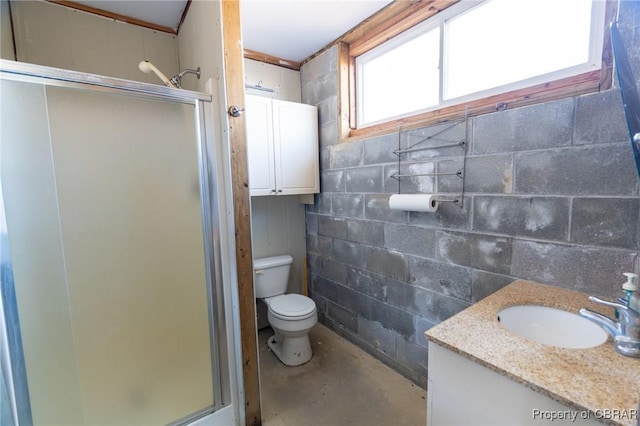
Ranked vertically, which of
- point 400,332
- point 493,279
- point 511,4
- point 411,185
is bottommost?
point 400,332

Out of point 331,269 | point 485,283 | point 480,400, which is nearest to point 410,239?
point 485,283

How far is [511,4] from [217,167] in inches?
65.3

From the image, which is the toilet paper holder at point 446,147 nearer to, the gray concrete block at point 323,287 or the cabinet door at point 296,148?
the cabinet door at point 296,148

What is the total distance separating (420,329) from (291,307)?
89cm

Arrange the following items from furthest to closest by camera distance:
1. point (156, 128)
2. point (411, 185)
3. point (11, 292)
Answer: point (411, 185) < point (156, 128) < point (11, 292)

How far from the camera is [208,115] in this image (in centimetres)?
138

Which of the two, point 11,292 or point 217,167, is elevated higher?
point 217,167

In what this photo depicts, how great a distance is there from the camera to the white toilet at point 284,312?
196 cm

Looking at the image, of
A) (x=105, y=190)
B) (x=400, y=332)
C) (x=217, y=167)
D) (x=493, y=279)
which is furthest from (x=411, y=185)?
(x=105, y=190)

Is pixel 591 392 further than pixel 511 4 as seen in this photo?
No

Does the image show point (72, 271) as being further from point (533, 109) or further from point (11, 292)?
point (533, 109)

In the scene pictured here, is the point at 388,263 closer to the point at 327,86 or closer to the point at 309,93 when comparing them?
the point at 327,86

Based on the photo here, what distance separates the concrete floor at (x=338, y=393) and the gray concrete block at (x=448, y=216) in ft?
3.46

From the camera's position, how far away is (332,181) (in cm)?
233
